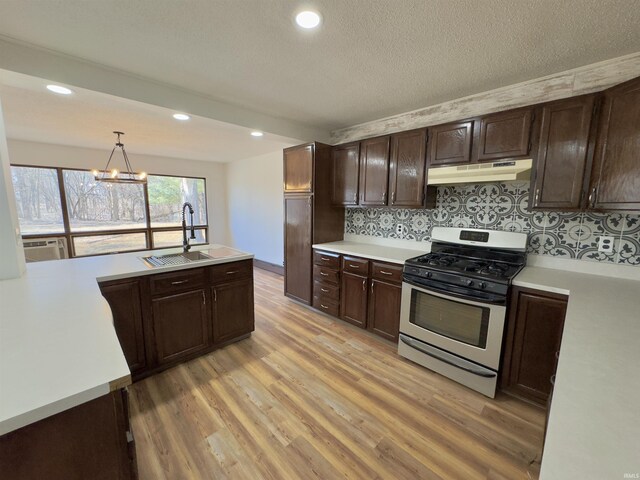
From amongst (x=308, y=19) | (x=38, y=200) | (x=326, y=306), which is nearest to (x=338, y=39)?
(x=308, y=19)

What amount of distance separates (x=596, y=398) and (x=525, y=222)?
201cm

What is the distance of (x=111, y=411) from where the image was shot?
85 centimetres

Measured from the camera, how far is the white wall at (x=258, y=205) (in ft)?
17.4

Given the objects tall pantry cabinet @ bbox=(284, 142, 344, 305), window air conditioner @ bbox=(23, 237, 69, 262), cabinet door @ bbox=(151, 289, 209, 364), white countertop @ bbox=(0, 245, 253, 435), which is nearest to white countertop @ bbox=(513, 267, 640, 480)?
white countertop @ bbox=(0, 245, 253, 435)

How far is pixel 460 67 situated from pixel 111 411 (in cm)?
284

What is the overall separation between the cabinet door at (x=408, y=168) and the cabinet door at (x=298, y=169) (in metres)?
1.04

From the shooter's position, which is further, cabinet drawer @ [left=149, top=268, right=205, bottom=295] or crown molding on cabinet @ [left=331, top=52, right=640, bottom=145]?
cabinet drawer @ [left=149, top=268, right=205, bottom=295]

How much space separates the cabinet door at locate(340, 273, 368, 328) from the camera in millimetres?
2893

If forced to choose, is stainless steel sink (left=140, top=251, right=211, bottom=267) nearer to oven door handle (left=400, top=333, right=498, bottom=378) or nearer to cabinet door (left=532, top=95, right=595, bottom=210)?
oven door handle (left=400, top=333, right=498, bottom=378)

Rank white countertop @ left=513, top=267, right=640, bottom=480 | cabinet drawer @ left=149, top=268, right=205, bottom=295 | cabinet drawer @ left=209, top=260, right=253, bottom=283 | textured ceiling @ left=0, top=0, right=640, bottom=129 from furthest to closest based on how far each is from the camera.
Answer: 1. cabinet drawer @ left=209, top=260, right=253, bottom=283
2. cabinet drawer @ left=149, top=268, right=205, bottom=295
3. textured ceiling @ left=0, top=0, right=640, bottom=129
4. white countertop @ left=513, top=267, right=640, bottom=480

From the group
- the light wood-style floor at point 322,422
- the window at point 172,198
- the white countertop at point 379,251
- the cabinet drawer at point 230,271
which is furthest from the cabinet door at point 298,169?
the window at point 172,198

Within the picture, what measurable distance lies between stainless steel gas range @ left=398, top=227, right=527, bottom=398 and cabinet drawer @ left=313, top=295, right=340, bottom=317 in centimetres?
92

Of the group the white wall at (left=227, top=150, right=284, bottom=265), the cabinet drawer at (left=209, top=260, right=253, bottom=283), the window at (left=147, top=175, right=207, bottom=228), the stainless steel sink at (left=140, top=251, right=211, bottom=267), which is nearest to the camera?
the stainless steel sink at (left=140, top=251, right=211, bottom=267)

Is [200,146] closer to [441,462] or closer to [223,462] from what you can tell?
[223,462]
